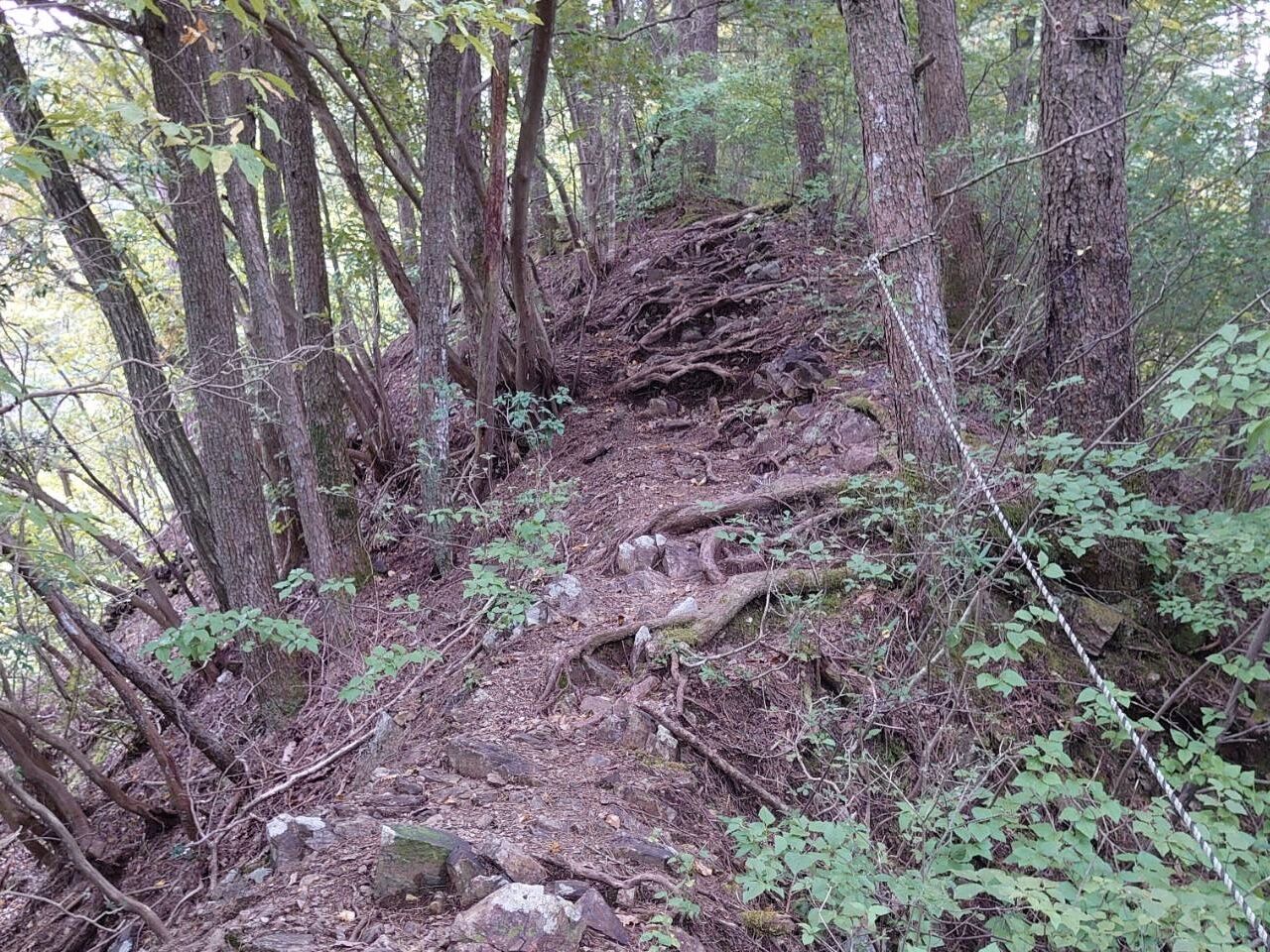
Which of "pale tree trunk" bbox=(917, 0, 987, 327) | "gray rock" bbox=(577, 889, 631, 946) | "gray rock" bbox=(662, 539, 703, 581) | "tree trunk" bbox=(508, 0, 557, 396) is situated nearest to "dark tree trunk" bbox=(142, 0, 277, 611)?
"tree trunk" bbox=(508, 0, 557, 396)

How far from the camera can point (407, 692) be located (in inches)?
192

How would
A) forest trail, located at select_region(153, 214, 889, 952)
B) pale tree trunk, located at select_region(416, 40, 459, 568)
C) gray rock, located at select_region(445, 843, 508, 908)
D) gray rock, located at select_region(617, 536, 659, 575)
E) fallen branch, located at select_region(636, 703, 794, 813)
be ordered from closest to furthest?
1. gray rock, located at select_region(445, 843, 508, 908)
2. forest trail, located at select_region(153, 214, 889, 952)
3. fallen branch, located at select_region(636, 703, 794, 813)
4. gray rock, located at select_region(617, 536, 659, 575)
5. pale tree trunk, located at select_region(416, 40, 459, 568)

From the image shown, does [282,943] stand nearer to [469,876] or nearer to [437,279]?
[469,876]

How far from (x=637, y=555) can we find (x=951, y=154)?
14.7ft

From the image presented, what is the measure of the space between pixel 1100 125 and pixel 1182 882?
3728 mm

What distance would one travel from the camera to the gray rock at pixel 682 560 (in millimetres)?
5230

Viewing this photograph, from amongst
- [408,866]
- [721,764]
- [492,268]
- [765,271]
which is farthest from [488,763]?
[765,271]

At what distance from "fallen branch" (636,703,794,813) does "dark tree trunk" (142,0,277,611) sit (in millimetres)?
3084

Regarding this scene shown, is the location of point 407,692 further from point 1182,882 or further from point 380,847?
point 1182,882

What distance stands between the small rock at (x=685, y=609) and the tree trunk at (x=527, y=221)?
3.83m

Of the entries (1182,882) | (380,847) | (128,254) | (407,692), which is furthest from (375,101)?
(1182,882)

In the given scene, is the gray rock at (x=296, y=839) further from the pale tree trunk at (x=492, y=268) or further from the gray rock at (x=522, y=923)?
the pale tree trunk at (x=492, y=268)

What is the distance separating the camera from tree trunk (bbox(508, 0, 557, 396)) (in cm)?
629

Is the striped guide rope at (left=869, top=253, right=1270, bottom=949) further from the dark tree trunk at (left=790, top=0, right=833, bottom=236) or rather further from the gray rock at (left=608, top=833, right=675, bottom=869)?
the dark tree trunk at (left=790, top=0, right=833, bottom=236)
